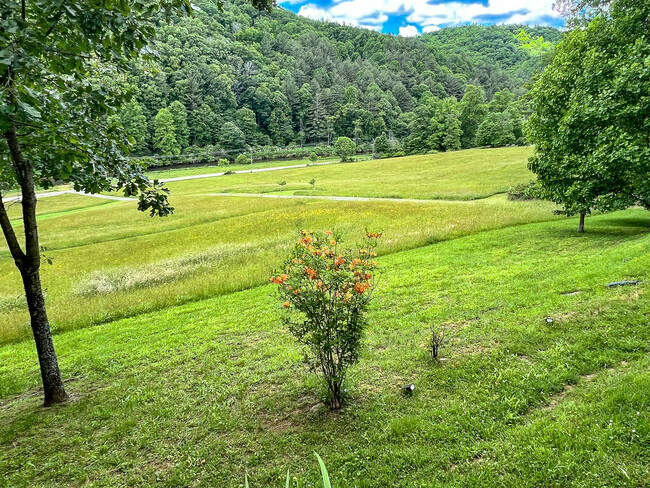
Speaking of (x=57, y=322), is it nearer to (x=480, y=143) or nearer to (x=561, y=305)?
(x=561, y=305)

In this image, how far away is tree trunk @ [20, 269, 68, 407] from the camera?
5910 millimetres

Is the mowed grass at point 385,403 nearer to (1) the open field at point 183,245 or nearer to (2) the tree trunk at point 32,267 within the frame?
(2) the tree trunk at point 32,267

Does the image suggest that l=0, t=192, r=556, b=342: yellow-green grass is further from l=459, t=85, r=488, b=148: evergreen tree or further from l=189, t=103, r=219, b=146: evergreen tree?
l=189, t=103, r=219, b=146: evergreen tree

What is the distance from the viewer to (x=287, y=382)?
638 cm

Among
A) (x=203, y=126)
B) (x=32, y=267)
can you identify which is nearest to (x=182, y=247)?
(x=32, y=267)

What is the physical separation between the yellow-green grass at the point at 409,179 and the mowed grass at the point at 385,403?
33.9 meters

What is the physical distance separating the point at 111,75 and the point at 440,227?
65.3 ft

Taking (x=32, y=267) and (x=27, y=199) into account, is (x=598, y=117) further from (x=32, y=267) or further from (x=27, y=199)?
(x=32, y=267)

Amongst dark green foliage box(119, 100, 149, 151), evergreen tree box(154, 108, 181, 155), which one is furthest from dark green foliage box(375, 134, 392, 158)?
dark green foliage box(119, 100, 149, 151)

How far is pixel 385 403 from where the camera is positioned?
17.5ft

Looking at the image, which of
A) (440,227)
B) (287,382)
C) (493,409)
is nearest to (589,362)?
(493,409)

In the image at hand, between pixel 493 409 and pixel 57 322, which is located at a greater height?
pixel 493 409

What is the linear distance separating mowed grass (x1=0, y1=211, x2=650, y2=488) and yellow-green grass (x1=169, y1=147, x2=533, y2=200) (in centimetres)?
3388

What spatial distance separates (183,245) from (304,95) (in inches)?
5610
